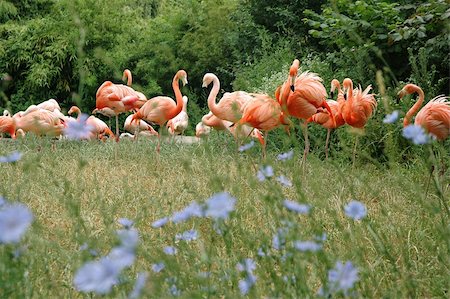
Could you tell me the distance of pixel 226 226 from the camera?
1.18 m

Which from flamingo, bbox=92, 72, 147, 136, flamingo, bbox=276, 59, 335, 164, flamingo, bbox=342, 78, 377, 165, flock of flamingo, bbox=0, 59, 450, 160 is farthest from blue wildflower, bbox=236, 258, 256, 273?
flamingo, bbox=92, 72, 147, 136

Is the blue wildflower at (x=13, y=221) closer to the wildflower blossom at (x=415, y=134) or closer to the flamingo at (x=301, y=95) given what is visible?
the wildflower blossom at (x=415, y=134)

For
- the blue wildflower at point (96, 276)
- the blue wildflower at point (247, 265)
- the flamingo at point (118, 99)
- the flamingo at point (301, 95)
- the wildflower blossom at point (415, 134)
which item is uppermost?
the blue wildflower at point (96, 276)

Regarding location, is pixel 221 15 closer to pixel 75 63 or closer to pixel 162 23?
pixel 162 23

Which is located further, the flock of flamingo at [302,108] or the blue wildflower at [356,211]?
the flock of flamingo at [302,108]

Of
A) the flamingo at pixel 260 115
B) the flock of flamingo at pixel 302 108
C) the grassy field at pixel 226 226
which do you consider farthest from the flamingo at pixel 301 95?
the grassy field at pixel 226 226

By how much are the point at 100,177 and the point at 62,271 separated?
2.13 m

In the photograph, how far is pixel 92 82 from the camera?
11508 millimetres

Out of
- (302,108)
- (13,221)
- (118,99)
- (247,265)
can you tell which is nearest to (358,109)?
(302,108)

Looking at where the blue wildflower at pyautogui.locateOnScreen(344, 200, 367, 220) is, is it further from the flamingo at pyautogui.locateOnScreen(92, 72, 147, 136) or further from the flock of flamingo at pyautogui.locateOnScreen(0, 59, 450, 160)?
the flamingo at pyautogui.locateOnScreen(92, 72, 147, 136)

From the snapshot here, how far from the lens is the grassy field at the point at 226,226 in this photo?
3.96 ft

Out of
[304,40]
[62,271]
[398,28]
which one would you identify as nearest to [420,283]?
[62,271]

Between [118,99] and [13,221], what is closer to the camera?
[13,221]

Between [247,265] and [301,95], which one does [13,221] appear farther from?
[301,95]
